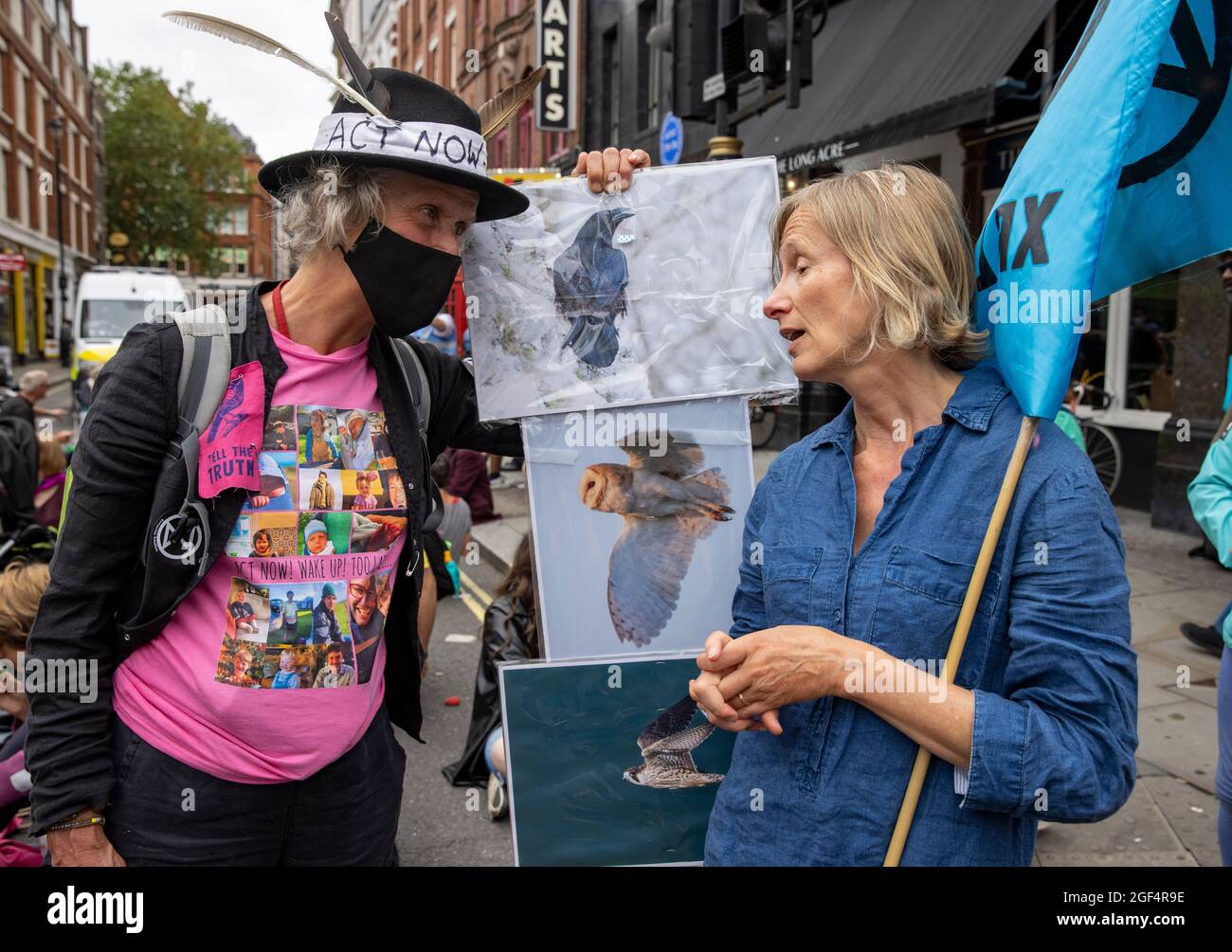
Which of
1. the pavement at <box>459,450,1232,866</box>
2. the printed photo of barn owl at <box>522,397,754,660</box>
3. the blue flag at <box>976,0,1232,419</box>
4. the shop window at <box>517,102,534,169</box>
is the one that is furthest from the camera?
the shop window at <box>517,102,534,169</box>

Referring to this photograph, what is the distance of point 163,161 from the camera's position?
42.0 m

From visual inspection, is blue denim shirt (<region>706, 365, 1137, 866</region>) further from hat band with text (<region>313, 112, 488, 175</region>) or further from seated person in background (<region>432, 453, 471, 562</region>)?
seated person in background (<region>432, 453, 471, 562</region>)

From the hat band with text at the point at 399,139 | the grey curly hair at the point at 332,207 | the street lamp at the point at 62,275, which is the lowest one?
the grey curly hair at the point at 332,207

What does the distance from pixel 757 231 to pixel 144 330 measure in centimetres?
137

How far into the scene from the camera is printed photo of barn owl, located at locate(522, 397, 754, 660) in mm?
2191

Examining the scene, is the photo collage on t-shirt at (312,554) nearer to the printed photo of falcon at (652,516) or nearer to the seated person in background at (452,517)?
the printed photo of falcon at (652,516)

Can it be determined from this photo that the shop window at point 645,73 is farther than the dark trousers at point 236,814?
Yes

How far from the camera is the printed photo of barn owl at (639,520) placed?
2.19m

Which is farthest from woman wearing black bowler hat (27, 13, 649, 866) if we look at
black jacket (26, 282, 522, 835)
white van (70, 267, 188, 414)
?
white van (70, 267, 188, 414)

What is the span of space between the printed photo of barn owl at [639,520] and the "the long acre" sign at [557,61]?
52.4 ft

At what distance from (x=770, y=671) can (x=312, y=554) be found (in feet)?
2.79

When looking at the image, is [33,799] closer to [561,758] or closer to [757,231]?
[561,758]

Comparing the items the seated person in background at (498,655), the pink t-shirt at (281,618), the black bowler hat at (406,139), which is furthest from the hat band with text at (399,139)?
the seated person in background at (498,655)

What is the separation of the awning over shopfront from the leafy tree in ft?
127
